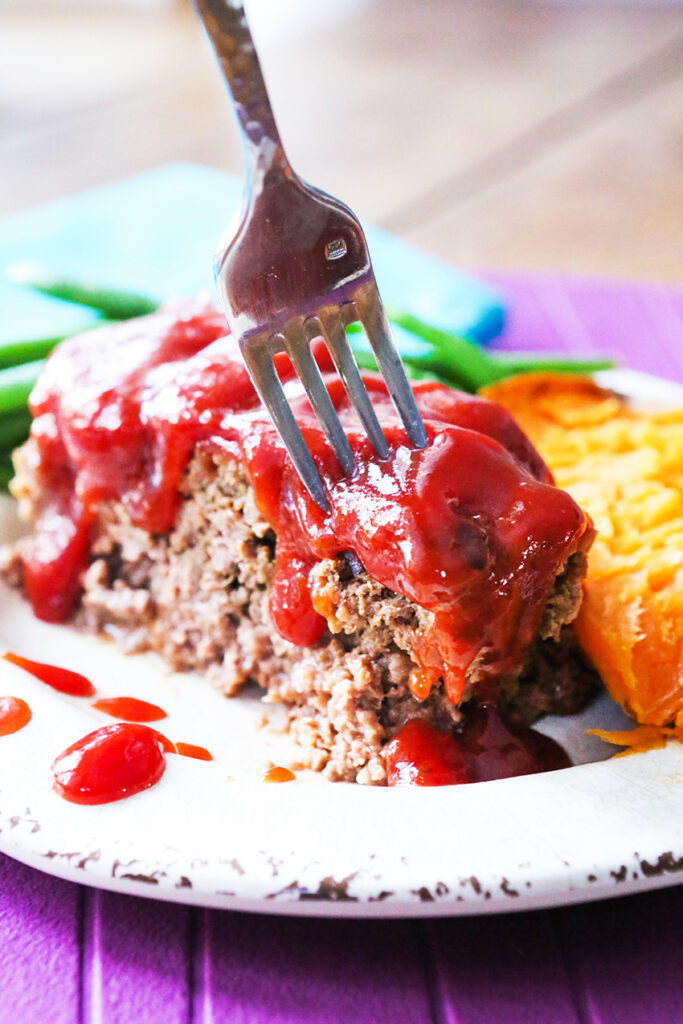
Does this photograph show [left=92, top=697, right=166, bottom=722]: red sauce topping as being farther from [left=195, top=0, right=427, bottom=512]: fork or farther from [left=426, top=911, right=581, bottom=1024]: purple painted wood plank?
[left=426, top=911, right=581, bottom=1024]: purple painted wood plank

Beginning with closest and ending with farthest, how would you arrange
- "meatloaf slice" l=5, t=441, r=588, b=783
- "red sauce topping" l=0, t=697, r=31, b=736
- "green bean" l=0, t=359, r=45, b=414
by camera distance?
"red sauce topping" l=0, t=697, r=31, b=736
"meatloaf slice" l=5, t=441, r=588, b=783
"green bean" l=0, t=359, r=45, b=414

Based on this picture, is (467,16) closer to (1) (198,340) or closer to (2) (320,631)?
(1) (198,340)

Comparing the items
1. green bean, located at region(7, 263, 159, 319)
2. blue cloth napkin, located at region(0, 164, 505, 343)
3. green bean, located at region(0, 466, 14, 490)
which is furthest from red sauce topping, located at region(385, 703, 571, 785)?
blue cloth napkin, located at region(0, 164, 505, 343)

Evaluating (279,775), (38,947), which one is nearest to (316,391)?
(279,775)

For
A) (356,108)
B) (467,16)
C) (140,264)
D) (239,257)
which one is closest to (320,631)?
(239,257)

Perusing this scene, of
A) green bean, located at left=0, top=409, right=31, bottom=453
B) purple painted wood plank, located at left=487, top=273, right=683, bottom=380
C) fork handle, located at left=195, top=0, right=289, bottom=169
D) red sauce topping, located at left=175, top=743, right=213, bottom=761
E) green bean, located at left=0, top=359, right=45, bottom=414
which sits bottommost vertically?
purple painted wood plank, located at left=487, top=273, right=683, bottom=380

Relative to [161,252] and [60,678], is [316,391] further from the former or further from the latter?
[161,252]

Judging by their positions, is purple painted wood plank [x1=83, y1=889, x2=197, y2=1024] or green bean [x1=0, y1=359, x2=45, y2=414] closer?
purple painted wood plank [x1=83, y1=889, x2=197, y2=1024]
